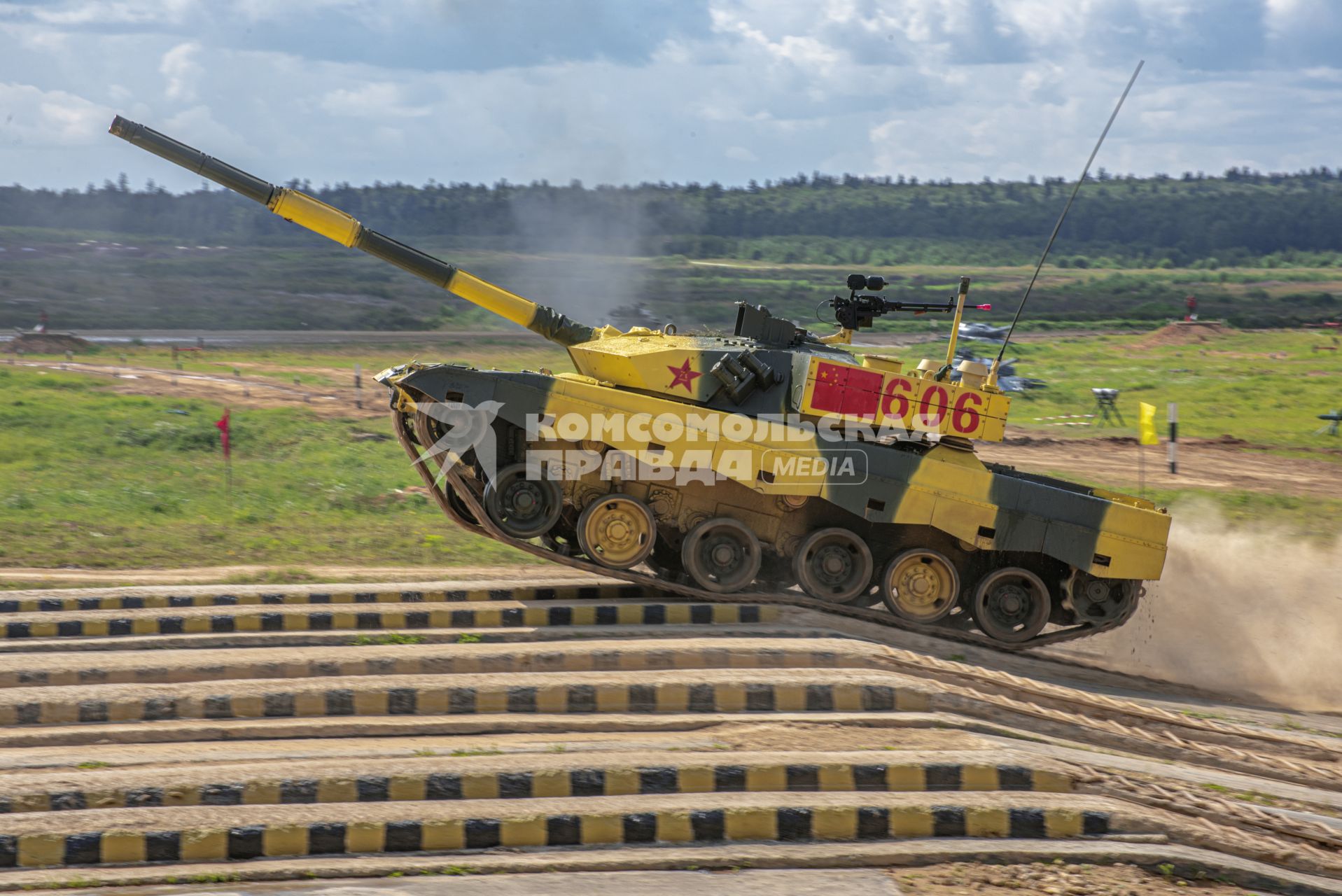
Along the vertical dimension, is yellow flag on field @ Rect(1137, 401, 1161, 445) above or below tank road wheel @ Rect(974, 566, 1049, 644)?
above

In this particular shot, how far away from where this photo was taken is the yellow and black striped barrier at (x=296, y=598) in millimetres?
13875

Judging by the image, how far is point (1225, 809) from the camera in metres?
9.73

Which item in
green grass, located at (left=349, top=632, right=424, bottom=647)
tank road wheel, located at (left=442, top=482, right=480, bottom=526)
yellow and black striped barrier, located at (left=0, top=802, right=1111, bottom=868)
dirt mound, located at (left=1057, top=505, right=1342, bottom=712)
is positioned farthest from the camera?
dirt mound, located at (left=1057, top=505, right=1342, bottom=712)

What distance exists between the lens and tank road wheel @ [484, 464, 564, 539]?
14.1 meters

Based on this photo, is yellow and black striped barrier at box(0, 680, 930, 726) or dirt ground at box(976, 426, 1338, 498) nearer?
yellow and black striped barrier at box(0, 680, 930, 726)

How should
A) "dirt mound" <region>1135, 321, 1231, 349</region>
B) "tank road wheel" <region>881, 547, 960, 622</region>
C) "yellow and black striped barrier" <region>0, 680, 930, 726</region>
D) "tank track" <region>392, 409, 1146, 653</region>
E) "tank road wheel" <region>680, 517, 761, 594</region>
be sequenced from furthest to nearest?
"dirt mound" <region>1135, 321, 1231, 349</region> < "tank road wheel" <region>881, 547, 960, 622</region> < "tank road wheel" <region>680, 517, 761, 594</region> < "tank track" <region>392, 409, 1146, 653</region> < "yellow and black striped barrier" <region>0, 680, 930, 726</region>

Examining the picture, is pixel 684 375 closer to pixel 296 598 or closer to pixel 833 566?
pixel 833 566

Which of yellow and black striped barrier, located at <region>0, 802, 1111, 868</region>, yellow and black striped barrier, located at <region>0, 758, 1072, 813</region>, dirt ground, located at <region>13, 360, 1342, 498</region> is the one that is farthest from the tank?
dirt ground, located at <region>13, 360, 1342, 498</region>

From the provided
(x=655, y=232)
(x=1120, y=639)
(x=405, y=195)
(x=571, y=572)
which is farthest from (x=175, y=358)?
(x=405, y=195)

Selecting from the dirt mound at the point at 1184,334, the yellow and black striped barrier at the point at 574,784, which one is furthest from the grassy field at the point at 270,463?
the yellow and black striped barrier at the point at 574,784

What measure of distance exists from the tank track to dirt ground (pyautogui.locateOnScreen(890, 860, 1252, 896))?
18.4 ft

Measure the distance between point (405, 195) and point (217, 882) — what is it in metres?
95.7

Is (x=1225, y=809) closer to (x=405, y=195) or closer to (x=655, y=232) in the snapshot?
(x=655, y=232)

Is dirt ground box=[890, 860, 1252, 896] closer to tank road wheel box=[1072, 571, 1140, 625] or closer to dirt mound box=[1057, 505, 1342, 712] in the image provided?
tank road wheel box=[1072, 571, 1140, 625]
